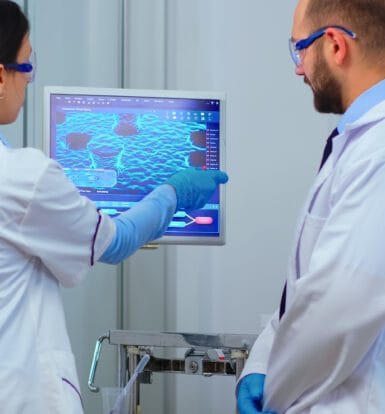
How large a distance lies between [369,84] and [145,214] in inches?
21.6

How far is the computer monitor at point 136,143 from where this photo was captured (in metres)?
1.86

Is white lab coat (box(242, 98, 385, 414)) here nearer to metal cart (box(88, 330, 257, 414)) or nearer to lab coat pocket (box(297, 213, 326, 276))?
lab coat pocket (box(297, 213, 326, 276))

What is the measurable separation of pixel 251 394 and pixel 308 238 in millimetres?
318

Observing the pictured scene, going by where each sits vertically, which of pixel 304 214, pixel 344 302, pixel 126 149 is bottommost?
pixel 344 302

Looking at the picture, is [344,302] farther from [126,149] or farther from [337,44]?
[126,149]

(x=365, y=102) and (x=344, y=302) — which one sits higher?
(x=365, y=102)

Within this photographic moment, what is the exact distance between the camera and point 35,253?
4.18 feet

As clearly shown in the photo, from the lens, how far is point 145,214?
4.85ft

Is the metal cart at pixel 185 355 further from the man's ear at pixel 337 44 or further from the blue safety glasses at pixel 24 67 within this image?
the man's ear at pixel 337 44

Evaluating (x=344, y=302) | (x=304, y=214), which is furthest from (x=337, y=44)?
(x=344, y=302)

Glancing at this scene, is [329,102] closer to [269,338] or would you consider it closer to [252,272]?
[269,338]

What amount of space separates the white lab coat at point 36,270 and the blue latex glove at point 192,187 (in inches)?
12.9

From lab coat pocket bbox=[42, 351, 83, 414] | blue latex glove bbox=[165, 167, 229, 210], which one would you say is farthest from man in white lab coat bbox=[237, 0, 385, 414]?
blue latex glove bbox=[165, 167, 229, 210]

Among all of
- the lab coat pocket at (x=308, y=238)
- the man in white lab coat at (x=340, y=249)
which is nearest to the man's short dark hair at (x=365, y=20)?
the man in white lab coat at (x=340, y=249)
